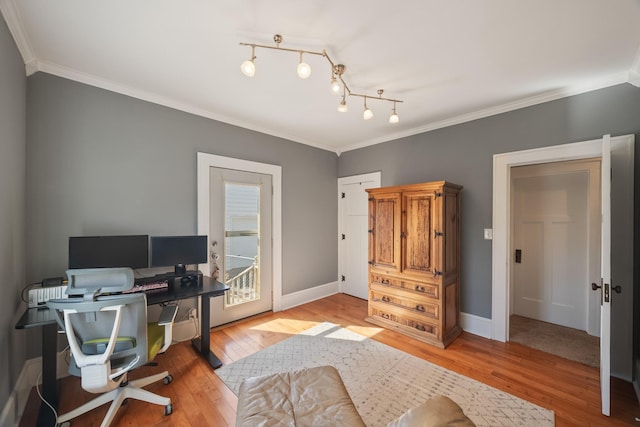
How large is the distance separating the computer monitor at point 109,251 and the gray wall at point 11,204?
1.05 ft

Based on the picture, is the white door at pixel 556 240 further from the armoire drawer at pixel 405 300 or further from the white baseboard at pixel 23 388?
the white baseboard at pixel 23 388

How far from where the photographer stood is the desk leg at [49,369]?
171cm

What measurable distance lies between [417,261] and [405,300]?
0.50 meters

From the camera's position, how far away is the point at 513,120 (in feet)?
9.05

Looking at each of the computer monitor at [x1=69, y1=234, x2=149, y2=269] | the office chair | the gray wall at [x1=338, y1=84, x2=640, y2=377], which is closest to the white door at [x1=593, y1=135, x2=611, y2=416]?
the gray wall at [x1=338, y1=84, x2=640, y2=377]

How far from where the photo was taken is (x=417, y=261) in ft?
9.59

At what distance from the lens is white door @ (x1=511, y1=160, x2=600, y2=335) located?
120 inches

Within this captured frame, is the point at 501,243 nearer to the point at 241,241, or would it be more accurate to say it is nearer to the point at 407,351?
the point at 407,351

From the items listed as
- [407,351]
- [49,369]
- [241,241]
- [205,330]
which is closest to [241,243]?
[241,241]

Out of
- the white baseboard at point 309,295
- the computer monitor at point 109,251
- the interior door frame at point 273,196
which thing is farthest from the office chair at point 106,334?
the white baseboard at point 309,295

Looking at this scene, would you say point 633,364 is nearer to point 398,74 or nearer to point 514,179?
point 514,179

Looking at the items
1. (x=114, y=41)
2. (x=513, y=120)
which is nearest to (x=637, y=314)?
(x=513, y=120)

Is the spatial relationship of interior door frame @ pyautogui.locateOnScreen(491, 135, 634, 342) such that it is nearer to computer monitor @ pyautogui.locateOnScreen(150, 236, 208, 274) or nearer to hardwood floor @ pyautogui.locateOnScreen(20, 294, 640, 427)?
hardwood floor @ pyautogui.locateOnScreen(20, 294, 640, 427)

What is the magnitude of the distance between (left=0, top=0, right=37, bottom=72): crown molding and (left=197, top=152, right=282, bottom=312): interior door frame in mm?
1381
